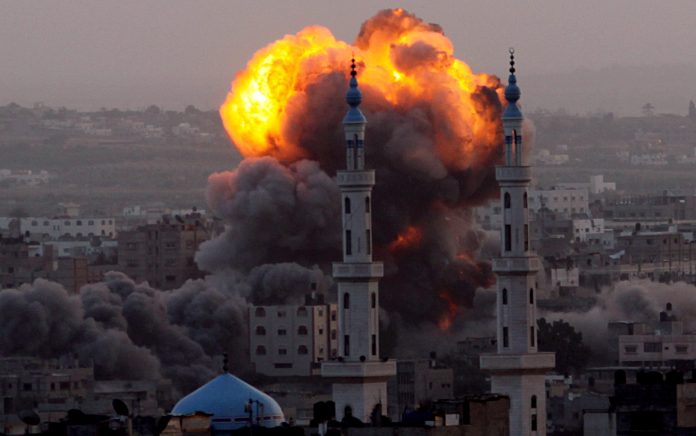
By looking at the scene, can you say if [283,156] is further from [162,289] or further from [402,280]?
[162,289]

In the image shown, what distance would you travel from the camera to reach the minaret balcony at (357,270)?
86375mm

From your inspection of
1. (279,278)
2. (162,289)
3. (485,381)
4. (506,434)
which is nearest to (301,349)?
(279,278)

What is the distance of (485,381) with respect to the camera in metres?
109

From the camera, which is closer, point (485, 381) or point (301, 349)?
point (485, 381)

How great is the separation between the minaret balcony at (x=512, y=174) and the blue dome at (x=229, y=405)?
2326cm

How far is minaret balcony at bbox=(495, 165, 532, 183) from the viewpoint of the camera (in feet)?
286

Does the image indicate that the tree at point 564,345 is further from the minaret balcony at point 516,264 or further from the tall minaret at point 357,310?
the minaret balcony at point 516,264

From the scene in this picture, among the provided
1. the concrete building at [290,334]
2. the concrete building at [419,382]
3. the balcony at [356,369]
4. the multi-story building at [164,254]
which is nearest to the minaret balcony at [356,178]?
the balcony at [356,369]

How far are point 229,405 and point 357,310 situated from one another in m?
23.1

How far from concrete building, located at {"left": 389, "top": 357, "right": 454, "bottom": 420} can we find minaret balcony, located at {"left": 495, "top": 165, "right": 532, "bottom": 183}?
18775mm

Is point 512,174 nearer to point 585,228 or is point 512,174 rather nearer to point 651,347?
point 651,347

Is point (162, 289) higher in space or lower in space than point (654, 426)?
higher

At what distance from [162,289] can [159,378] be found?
1045 inches

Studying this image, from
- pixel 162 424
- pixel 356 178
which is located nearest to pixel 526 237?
pixel 356 178
